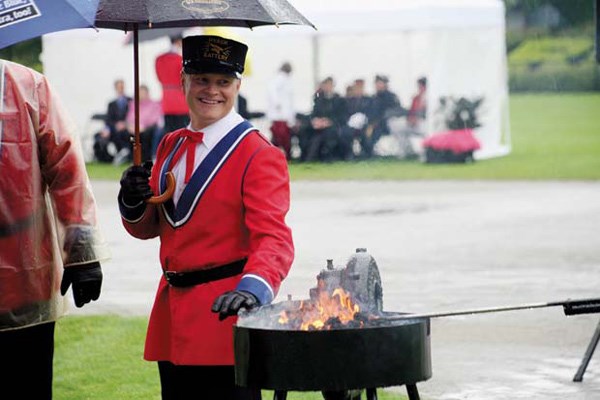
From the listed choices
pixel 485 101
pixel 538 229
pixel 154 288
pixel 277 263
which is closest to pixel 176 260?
pixel 277 263

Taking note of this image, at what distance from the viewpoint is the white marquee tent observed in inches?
975

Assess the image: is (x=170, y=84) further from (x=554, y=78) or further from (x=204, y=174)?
(x=554, y=78)

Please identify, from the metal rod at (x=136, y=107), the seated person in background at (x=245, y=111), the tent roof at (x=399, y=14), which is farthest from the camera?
the seated person in background at (x=245, y=111)

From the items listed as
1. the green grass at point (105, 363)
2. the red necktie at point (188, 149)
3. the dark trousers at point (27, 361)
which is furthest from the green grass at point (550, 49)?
the dark trousers at point (27, 361)

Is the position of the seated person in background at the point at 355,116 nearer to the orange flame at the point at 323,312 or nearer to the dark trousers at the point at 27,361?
the dark trousers at the point at 27,361

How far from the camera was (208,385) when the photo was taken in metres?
5.07

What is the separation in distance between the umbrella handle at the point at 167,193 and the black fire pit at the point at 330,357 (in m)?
0.68

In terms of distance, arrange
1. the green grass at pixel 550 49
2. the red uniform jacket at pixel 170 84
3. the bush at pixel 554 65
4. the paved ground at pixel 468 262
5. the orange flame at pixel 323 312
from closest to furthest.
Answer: the orange flame at pixel 323 312 < the paved ground at pixel 468 262 < the red uniform jacket at pixel 170 84 < the bush at pixel 554 65 < the green grass at pixel 550 49

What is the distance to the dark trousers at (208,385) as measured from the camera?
16.6ft

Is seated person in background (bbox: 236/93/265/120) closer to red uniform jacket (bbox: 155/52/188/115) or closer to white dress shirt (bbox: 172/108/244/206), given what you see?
red uniform jacket (bbox: 155/52/188/115)

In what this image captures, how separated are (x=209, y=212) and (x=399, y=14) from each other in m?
20.0

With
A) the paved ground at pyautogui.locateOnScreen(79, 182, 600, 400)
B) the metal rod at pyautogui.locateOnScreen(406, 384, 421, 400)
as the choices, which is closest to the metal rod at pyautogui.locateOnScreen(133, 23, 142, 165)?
the metal rod at pyautogui.locateOnScreen(406, 384, 421, 400)

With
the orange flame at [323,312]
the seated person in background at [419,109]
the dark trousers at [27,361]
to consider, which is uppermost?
the seated person in background at [419,109]

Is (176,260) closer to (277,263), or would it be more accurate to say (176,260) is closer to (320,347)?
(277,263)
